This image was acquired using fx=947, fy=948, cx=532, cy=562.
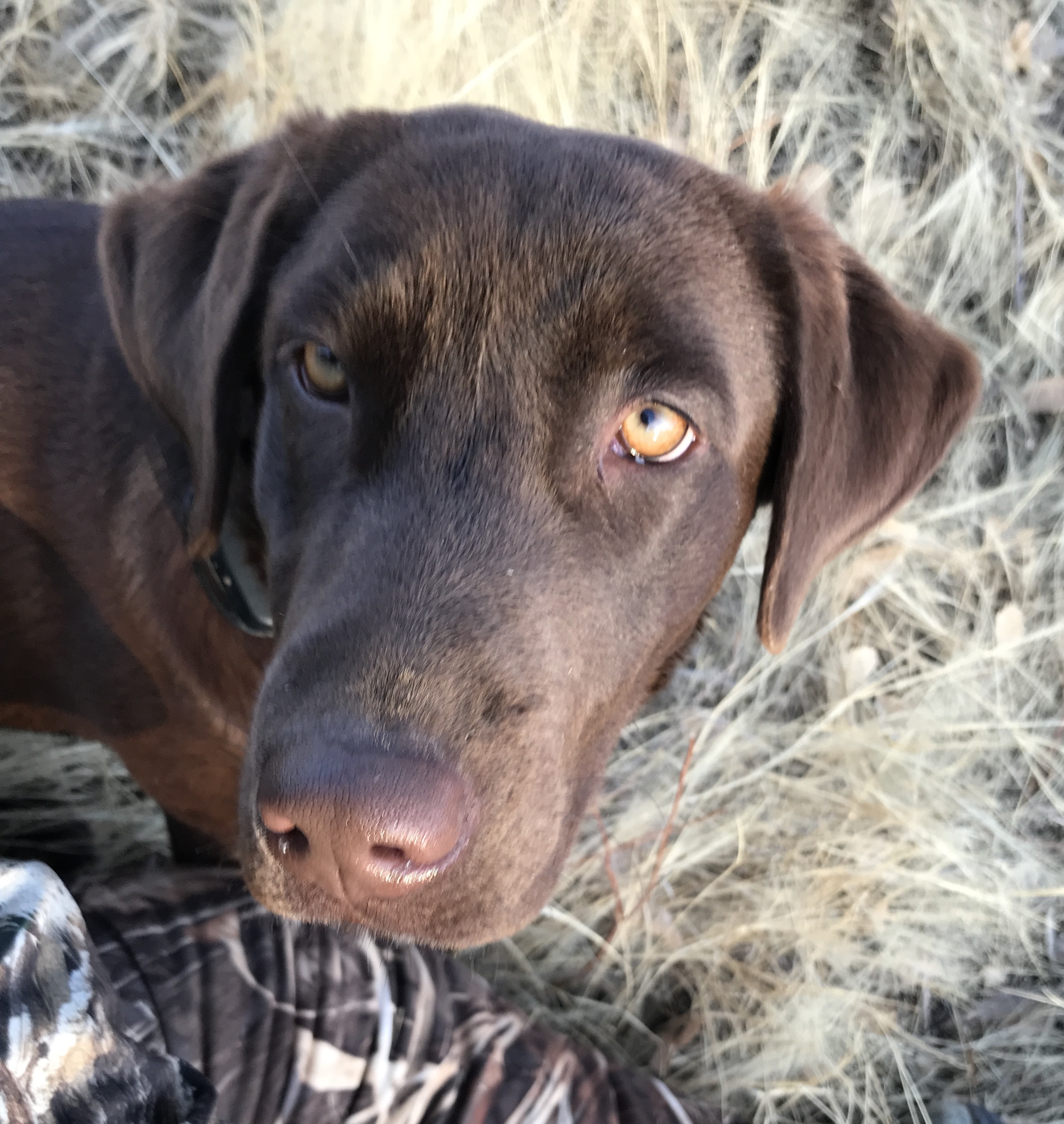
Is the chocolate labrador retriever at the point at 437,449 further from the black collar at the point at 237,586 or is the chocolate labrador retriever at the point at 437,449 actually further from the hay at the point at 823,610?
the hay at the point at 823,610

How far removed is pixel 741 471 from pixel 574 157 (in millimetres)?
568

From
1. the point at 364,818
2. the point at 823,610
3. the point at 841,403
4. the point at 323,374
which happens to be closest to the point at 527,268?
the point at 323,374

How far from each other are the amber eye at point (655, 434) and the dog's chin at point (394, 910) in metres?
0.67

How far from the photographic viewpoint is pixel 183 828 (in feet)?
7.50

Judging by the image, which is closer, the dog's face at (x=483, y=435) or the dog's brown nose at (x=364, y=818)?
the dog's brown nose at (x=364, y=818)

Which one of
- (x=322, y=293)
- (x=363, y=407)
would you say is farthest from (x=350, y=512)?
(x=322, y=293)

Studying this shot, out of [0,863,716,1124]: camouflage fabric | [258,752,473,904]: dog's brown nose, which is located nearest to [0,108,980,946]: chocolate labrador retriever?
[258,752,473,904]: dog's brown nose

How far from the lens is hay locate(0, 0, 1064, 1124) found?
2.74 meters

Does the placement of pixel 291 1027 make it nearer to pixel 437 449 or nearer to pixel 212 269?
pixel 437 449

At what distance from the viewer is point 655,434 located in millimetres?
1429

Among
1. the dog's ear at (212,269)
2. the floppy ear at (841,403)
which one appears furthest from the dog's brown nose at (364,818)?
the floppy ear at (841,403)

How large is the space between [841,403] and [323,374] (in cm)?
86

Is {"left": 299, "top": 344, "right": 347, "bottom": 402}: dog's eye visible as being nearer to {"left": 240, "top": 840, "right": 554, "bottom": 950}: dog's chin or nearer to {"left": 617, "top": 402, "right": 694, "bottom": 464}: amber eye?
{"left": 617, "top": 402, "right": 694, "bottom": 464}: amber eye

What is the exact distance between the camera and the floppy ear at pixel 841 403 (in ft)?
5.20
